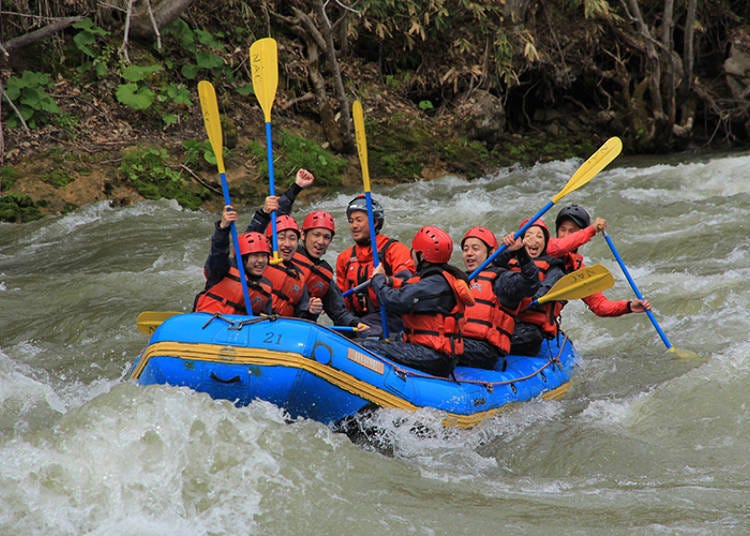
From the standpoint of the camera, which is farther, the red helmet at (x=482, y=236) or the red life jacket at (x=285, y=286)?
the red helmet at (x=482, y=236)

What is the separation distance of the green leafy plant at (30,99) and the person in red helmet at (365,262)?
19.3 ft

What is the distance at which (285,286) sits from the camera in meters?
5.21

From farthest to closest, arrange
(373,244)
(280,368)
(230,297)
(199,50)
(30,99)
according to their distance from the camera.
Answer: (199,50) < (30,99) < (373,244) < (230,297) < (280,368)

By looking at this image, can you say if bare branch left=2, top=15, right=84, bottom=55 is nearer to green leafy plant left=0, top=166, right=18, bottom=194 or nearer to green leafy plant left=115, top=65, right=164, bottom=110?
green leafy plant left=115, top=65, right=164, bottom=110

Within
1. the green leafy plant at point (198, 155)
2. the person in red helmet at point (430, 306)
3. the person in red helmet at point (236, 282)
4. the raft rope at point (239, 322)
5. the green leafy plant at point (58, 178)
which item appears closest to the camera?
the raft rope at point (239, 322)

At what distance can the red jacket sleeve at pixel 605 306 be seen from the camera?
19.3 ft

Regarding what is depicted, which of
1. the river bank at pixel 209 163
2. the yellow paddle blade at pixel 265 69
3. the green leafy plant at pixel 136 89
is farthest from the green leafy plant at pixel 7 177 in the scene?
the yellow paddle blade at pixel 265 69

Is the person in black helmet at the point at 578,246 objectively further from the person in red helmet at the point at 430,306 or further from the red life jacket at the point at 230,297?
the red life jacket at the point at 230,297

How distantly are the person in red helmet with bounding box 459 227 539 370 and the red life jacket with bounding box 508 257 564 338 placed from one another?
32cm

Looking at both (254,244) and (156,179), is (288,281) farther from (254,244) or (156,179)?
(156,179)

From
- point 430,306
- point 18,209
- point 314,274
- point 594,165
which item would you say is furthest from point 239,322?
point 18,209

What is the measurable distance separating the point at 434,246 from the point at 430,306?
0.32 meters

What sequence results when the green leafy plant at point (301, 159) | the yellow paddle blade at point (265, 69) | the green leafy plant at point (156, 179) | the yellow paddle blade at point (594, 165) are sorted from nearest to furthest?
1. the yellow paddle blade at point (594, 165)
2. the yellow paddle blade at point (265, 69)
3. the green leafy plant at point (156, 179)
4. the green leafy plant at point (301, 159)

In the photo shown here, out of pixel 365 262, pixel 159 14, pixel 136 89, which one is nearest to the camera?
pixel 365 262
